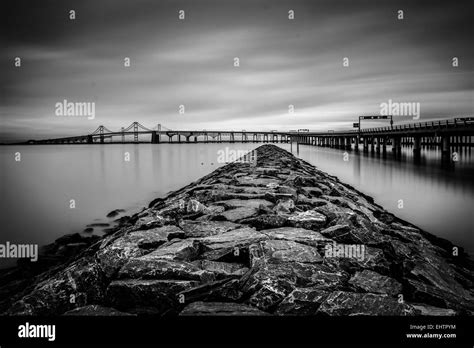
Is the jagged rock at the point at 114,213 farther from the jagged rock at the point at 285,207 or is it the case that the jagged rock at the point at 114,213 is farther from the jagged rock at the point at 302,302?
the jagged rock at the point at 302,302

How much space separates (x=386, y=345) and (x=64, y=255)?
747 centimetres

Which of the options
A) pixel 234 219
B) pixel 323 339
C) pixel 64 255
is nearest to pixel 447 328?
pixel 323 339

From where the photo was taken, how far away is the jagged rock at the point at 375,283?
3820mm

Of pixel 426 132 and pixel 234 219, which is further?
pixel 426 132

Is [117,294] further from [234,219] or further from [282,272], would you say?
[234,219]

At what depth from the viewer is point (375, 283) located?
3.95 metres

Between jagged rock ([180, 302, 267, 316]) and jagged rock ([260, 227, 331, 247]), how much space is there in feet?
6.35

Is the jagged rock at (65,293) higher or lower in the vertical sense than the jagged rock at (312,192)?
lower

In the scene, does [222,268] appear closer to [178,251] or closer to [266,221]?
[178,251]

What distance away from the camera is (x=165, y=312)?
11.3ft

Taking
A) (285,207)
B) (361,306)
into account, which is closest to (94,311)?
(361,306)

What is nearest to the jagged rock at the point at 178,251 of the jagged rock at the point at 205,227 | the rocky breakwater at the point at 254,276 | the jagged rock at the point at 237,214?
the rocky breakwater at the point at 254,276

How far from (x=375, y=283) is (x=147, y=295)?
242cm

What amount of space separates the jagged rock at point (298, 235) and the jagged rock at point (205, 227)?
659 millimetres
